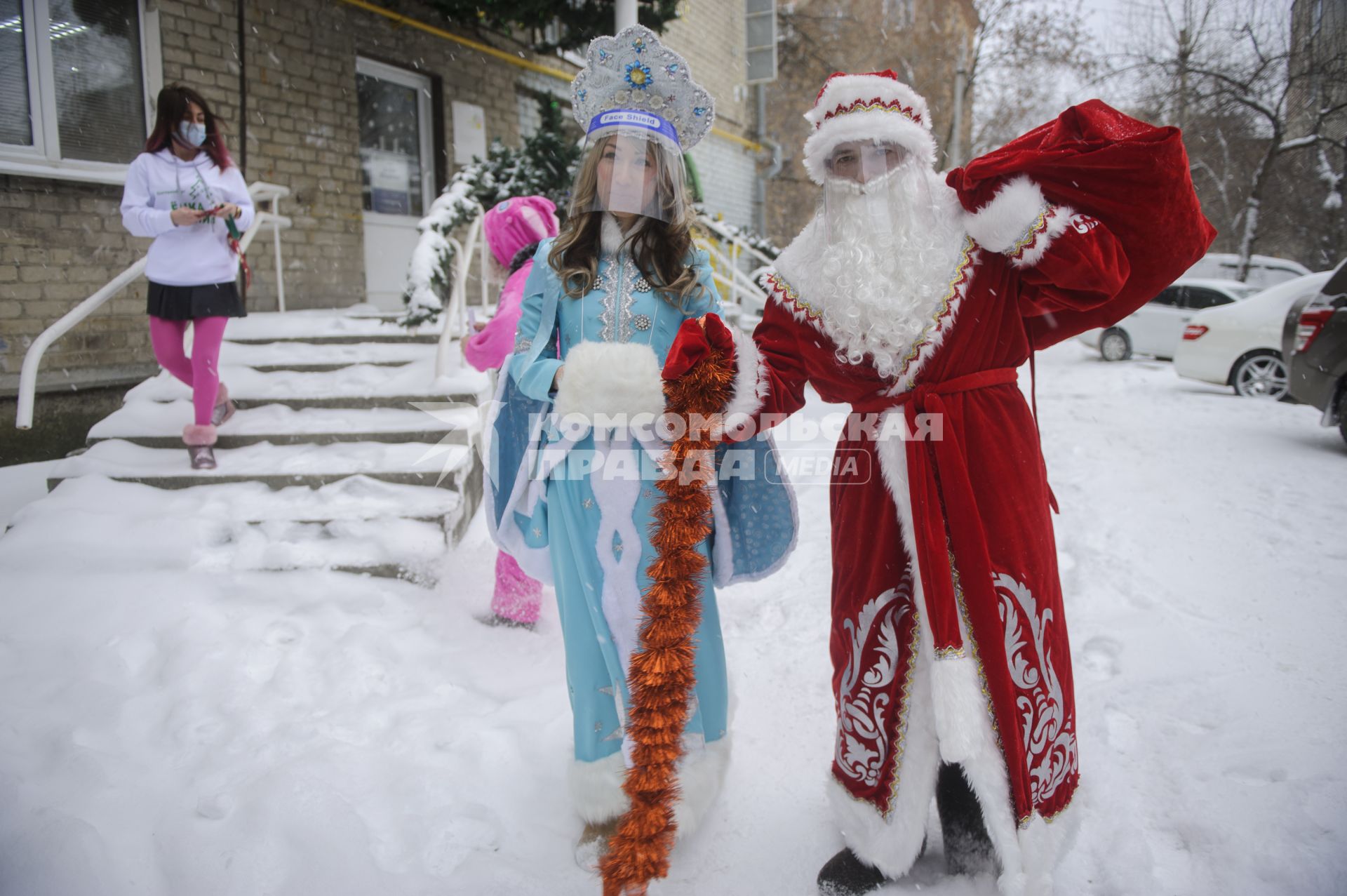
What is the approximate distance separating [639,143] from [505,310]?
1.26 m

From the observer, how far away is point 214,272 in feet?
12.8

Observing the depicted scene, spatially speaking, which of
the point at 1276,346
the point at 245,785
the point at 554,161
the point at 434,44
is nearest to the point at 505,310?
the point at 245,785

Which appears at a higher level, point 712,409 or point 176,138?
point 176,138

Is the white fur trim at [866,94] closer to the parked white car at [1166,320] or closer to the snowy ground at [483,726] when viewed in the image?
the snowy ground at [483,726]

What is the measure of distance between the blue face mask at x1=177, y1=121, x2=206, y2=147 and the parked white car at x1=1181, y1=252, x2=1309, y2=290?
49.9 ft

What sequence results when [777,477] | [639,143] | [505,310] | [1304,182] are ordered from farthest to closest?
[1304,182]
[505,310]
[777,477]
[639,143]

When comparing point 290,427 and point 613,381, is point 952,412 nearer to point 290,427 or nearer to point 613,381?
point 613,381

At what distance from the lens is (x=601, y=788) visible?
201 centimetres

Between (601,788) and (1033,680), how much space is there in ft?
3.71

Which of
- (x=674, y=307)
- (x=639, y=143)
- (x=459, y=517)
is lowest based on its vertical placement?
(x=459, y=517)

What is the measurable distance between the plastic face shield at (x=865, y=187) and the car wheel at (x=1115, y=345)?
12.1 metres

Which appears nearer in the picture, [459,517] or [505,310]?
[505,310]

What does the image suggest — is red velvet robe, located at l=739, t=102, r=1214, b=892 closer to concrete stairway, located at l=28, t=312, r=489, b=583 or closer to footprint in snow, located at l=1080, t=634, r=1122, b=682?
footprint in snow, located at l=1080, t=634, r=1122, b=682

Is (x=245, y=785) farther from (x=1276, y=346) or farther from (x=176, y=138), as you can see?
(x=1276, y=346)
